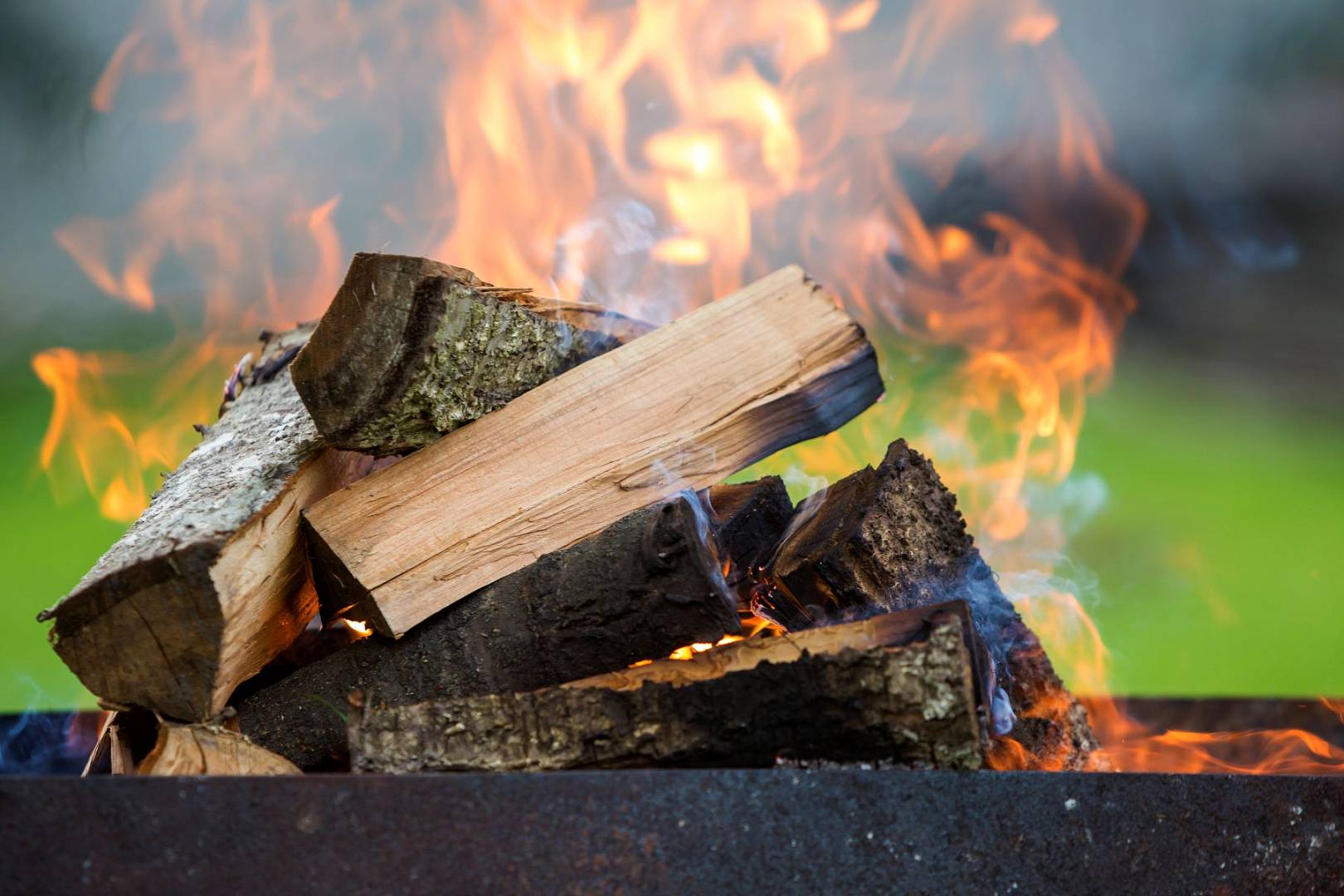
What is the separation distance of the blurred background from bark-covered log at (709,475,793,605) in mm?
1312

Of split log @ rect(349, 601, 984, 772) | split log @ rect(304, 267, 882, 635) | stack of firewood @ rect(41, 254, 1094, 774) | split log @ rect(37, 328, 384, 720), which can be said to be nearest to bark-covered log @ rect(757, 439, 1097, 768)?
stack of firewood @ rect(41, 254, 1094, 774)

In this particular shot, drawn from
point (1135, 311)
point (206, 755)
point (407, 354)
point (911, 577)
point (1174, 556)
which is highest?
point (407, 354)

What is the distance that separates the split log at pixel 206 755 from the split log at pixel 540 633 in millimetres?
81

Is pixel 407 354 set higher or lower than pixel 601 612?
higher

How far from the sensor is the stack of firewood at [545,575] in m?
1.11

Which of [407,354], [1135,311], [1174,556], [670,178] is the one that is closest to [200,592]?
[407,354]

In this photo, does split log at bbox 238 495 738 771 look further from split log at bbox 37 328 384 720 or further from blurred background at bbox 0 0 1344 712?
blurred background at bbox 0 0 1344 712

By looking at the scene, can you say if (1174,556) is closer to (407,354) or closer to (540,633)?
(540,633)

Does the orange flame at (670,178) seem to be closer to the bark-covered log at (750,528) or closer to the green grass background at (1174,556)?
the green grass background at (1174,556)

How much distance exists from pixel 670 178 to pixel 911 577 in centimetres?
115

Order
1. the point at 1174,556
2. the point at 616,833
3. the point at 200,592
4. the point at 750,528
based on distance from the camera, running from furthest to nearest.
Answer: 1. the point at 1174,556
2. the point at 750,528
3. the point at 200,592
4. the point at 616,833

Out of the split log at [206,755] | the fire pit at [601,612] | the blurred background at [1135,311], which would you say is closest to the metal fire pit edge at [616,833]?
the fire pit at [601,612]

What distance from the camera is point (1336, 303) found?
364 cm

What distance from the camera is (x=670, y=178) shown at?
2.21m
